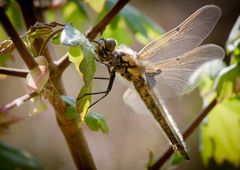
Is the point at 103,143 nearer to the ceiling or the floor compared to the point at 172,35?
nearer to the floor

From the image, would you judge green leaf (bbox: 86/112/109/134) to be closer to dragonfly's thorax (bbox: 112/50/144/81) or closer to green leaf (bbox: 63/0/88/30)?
dragonfly's thorax (bbox: 112/50/144/81)

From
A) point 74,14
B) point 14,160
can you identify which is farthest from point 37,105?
point 74,14

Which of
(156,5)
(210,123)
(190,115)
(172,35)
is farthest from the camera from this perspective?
(156,5)

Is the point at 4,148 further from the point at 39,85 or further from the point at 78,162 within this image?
the point at 39,85

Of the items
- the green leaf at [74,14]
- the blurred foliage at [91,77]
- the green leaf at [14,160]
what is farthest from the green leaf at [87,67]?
the green leaf at [74,14]

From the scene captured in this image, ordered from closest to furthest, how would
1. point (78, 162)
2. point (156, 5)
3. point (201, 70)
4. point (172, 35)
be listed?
point (78, 162) < point (172, 35) < point (201, 70) < point (156, 5)

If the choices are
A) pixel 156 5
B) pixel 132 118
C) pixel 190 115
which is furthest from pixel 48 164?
pixel 156 5

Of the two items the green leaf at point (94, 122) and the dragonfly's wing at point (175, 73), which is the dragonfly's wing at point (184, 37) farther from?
the green leaf at point (94, 122)
